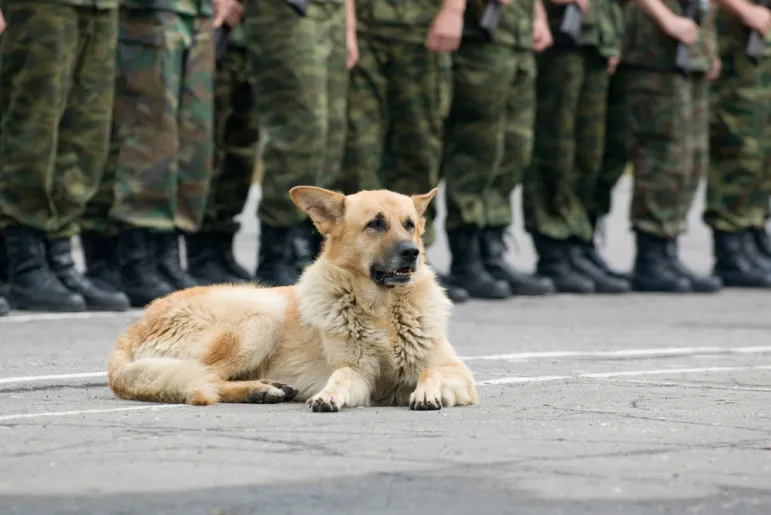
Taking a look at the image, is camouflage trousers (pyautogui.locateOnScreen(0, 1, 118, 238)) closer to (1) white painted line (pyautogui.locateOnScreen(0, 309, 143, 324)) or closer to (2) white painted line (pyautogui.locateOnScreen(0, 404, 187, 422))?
(1) white painted line (pyautogui.locateOnScreen(0, 309, 143, 324))

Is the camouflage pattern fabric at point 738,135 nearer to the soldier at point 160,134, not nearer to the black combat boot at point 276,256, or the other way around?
the black combat boot at point 276,256

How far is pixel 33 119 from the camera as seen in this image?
9.35 meters

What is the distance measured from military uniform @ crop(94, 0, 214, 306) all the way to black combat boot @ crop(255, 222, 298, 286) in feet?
2.07

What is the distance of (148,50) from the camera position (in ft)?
32.1

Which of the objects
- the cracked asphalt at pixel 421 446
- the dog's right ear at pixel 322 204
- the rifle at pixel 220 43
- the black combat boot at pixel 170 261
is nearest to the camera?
the cracked asphalt at pixel 421 446

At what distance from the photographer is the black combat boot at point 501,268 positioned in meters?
12.3

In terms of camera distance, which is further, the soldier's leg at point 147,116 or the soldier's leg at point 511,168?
the soldier's leg at point 511,168

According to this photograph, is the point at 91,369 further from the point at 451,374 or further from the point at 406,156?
the point at 406,156

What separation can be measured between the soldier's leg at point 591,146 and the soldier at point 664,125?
9.0 inches

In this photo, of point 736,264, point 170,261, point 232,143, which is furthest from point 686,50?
point 170,261

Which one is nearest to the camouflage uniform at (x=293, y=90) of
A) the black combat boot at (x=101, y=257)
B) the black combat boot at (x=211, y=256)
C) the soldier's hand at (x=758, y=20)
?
the black combat boot at (x=211, y=256)

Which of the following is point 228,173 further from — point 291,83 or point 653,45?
point 653,45

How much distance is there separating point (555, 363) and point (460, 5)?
143 inches

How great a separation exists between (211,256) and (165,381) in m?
5.08
